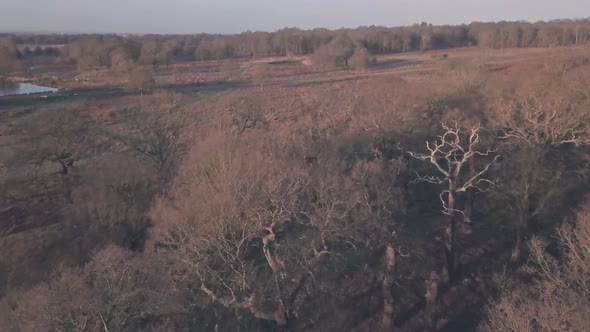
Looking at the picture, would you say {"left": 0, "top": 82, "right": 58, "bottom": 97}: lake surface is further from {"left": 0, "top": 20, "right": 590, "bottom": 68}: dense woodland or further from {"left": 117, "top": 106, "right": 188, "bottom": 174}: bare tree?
{"left": 117, "top": 106, "right": 188, "bottom": 174}: bare tree

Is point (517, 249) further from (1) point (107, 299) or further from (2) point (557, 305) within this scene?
(1) point (107, 299)

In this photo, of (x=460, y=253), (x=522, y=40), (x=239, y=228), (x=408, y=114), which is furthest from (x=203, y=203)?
(x=522, y=40)

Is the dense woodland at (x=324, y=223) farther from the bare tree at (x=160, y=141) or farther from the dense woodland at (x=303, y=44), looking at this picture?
the dense woodland at (x=303, y=44)

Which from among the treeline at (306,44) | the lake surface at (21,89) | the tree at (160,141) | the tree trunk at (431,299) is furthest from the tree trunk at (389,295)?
the treeline at (306,44)

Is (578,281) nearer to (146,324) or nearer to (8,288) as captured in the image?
(146,324)

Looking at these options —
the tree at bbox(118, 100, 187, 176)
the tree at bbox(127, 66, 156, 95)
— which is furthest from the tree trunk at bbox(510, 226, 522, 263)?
the tree at bbox(127, 66, 156, 95)
